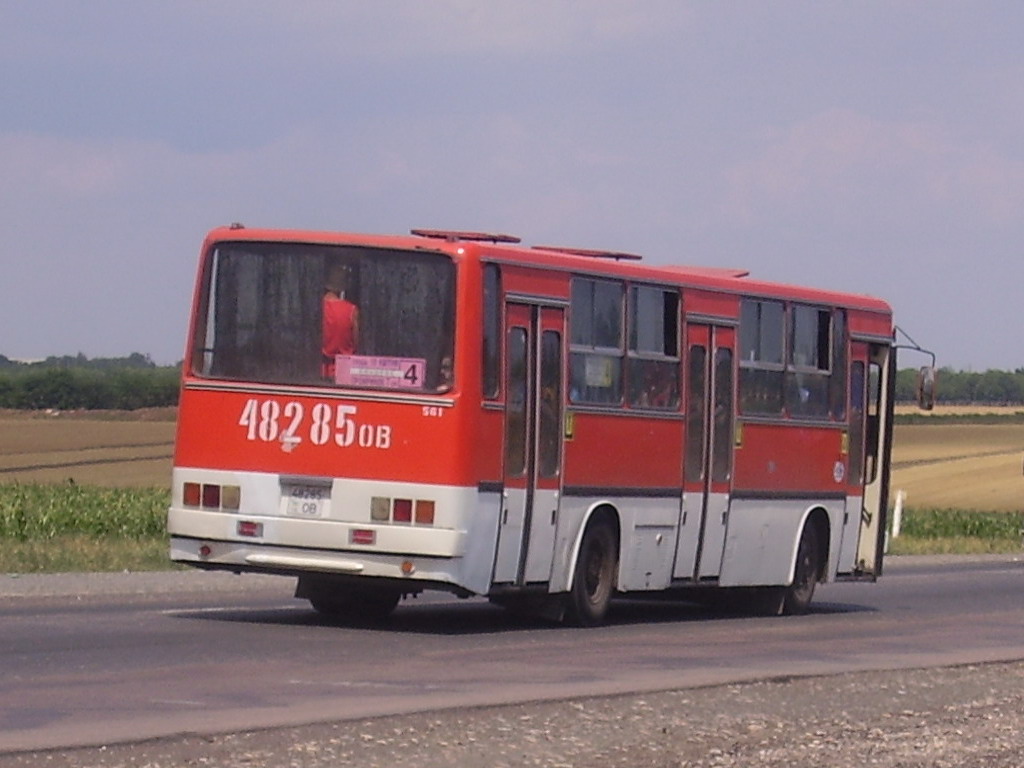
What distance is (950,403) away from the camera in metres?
141

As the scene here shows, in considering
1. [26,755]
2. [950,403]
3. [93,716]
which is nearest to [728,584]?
[93,716]

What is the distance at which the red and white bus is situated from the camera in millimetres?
17625

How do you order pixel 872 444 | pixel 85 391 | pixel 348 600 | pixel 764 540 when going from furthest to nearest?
1. pixel 85 391
2. pixel 872 444
3. pixel 764 540
4. pixel 348 600

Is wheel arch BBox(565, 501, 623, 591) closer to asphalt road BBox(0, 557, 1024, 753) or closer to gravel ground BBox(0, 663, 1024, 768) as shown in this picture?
asphalt road BBox(0, 557, 1024, 753)

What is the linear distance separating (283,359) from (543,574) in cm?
264

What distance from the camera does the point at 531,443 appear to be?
18.4 meters

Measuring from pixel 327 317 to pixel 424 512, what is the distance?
167cm

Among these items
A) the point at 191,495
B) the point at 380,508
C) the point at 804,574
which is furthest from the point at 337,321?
the point at 804,574

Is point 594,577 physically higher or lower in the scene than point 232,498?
lower

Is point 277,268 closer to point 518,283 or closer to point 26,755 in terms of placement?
point 518,283

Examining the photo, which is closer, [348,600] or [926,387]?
[348,600]

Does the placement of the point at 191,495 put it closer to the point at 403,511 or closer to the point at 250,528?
the point at 250,528

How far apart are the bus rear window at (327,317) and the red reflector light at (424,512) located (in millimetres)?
843

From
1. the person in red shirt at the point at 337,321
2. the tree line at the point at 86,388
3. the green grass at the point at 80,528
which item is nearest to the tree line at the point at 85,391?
the tree line at the point at 86,388
